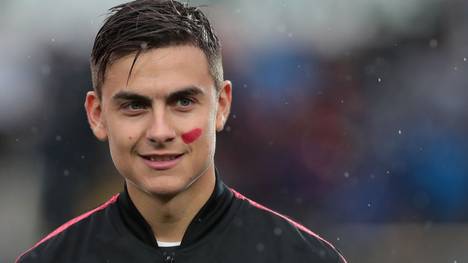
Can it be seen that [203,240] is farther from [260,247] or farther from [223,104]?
[223,104]

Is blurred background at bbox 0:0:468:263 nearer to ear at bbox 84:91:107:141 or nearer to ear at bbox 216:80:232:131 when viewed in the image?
ear at bbox 84:91:107:141

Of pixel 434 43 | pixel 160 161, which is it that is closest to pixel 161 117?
pixel 160 161

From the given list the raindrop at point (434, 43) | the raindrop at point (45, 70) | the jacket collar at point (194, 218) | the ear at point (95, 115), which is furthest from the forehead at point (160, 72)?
the raindrop at point (434, 43)

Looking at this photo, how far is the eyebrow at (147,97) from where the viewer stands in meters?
2.64

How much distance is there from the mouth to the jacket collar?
32 centimetres

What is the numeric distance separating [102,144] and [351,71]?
2.84 meters

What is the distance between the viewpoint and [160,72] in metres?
2.66

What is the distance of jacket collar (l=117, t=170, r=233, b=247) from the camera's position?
9.52 ft

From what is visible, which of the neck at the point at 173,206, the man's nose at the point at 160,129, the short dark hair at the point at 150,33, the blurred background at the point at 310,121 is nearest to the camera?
the man's nose at the point at 160,129

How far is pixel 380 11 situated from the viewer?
9.20 meters

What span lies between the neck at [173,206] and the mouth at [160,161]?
0.20 m

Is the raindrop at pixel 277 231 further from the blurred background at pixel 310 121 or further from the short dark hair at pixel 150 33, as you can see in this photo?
the blurred background at pixel 310 121

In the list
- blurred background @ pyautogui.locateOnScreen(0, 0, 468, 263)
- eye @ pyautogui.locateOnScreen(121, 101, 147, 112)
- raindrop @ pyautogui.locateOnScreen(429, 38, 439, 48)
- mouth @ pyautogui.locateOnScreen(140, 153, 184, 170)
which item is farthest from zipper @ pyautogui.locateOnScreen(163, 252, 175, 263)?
raindrop @ pyautogui.locateOnScreen(429, 38, 439, 48)

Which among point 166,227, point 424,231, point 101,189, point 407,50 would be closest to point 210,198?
point 166,227
